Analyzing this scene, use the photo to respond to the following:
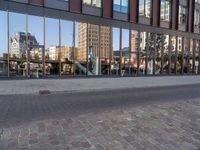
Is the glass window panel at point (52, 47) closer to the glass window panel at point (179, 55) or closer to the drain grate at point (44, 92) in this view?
the drain grate at point (44, 92)

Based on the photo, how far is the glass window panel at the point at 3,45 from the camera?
58.1 feet

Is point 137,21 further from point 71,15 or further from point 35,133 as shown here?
point 35,133

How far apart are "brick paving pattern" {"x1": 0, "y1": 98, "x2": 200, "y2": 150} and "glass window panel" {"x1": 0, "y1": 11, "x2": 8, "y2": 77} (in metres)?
13.1

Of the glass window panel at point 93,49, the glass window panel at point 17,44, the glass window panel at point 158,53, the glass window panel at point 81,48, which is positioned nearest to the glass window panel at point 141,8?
the glass window panel at point 158,53

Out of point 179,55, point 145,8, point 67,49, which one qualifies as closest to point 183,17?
point 179,55

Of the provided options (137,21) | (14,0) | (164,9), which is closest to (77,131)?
(14,0)

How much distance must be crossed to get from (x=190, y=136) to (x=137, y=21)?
21551 millimetres

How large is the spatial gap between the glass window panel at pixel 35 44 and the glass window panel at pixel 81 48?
3.55 metres

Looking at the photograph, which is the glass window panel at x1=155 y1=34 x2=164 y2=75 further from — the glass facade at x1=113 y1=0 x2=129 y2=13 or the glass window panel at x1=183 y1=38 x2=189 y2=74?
the glass facade at x1=113 y1=0 x2=129 y2=13

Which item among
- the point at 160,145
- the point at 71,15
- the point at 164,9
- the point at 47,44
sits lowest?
the point at 160,145

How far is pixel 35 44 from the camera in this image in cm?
1914

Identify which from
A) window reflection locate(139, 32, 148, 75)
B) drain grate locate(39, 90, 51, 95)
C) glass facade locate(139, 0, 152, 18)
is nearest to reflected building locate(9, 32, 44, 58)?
drain grate locate(39, 90, 51, 95)

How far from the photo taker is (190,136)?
5.04m

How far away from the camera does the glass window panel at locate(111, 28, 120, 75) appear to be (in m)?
23.5
